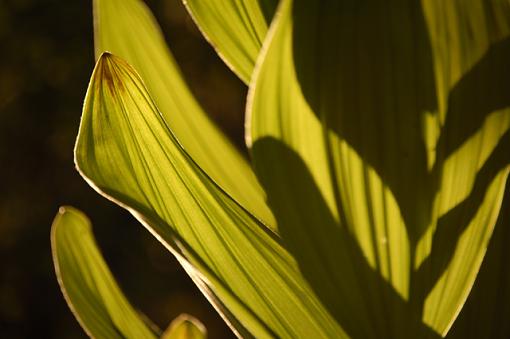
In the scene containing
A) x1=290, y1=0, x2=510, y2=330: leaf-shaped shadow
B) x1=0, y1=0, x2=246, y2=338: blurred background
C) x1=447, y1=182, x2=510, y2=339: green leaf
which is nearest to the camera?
x1=290, y1=0, x2=510, y2=330: leaf-shaped shadow

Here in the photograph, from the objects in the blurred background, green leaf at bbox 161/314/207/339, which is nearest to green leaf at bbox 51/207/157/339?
green leaf at bbox 161/314/207/339

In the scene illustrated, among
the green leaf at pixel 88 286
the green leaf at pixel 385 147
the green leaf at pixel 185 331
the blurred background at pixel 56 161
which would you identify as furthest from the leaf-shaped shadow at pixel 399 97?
the blurred background at pixel 56 161

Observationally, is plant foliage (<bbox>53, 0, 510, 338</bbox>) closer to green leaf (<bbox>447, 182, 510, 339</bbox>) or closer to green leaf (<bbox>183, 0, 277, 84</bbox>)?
green leaf (<bbox>447, 182, 510, 339</bbox>)

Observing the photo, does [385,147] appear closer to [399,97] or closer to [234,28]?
[399,97]

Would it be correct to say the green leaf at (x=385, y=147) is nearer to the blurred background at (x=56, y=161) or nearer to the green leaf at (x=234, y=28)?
the green leaf at (x=234, y=28)

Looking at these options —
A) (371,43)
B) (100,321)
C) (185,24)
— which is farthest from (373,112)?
(185,24)

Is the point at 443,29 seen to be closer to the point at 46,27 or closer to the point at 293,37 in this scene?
the point at 293,37

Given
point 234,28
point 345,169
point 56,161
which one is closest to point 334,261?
point 345,169
